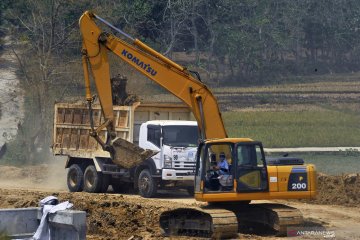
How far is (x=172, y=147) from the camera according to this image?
27297mm

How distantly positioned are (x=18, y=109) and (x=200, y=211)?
28.1m

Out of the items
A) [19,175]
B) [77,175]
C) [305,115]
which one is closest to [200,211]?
[77,175]

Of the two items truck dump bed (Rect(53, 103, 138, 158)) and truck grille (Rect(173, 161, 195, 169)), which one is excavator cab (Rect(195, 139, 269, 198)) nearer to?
truck grille (Rect(173, 161, 195, 169))

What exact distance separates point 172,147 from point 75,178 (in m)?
4.69

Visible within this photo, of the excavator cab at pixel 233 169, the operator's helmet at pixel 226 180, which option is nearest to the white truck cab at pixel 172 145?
the excavator cab at pixel 233 169

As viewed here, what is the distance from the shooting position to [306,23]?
8894 centimetres

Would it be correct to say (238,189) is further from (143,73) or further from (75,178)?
(75,178)

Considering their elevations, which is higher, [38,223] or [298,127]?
[298,127]

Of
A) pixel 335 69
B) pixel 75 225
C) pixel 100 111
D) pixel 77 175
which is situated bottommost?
pixel 75 225

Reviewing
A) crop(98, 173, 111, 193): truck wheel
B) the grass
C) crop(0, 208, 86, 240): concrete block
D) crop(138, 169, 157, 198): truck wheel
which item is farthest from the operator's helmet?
the grass

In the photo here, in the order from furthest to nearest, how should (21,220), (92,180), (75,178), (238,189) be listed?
(75,178)
(92,180)
(238,189)
(21,220)

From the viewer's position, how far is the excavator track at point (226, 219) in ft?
63.9

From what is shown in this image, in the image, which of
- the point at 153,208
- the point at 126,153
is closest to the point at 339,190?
the point at 126,153

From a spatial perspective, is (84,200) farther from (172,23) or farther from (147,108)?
(172,23)
